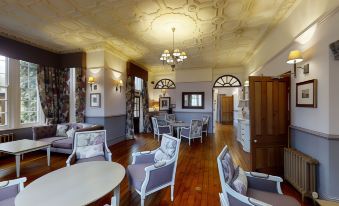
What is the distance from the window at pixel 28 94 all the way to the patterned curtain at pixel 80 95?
118 centimetres

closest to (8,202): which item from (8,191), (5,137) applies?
(8,191)

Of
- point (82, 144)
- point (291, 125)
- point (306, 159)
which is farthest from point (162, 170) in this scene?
point (291, 125)

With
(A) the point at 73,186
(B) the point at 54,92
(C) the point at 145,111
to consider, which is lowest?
(A) the point at 73,186

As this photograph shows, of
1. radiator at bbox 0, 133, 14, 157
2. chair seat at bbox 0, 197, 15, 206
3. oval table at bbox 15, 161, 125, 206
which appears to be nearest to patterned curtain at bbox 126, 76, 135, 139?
radiator at bbox 0, 133, 14, 157

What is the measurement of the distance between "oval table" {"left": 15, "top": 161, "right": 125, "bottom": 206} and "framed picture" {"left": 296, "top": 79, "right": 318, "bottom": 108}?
9.63 ft

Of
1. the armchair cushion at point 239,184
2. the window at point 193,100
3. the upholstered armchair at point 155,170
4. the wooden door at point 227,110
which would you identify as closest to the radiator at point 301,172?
the armchair cushion at point 239,184

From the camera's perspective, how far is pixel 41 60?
523 cm

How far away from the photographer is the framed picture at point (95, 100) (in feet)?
17.9

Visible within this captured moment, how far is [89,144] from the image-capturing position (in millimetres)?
3115

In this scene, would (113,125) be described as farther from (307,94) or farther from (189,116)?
(307,94)

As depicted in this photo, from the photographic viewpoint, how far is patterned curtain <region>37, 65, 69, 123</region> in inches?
205

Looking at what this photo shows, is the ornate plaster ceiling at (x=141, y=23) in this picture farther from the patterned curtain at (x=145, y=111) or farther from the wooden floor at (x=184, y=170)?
the wooden floor at (x=184, y=170)

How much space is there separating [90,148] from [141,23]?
2932mm

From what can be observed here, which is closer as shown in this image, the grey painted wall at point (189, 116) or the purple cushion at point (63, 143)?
the purple cushion at point (63, 143)
